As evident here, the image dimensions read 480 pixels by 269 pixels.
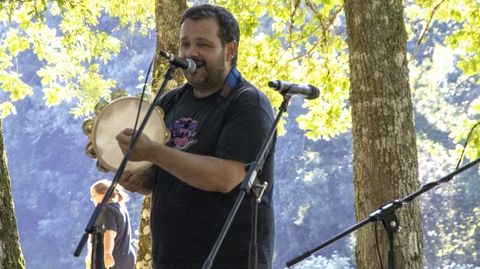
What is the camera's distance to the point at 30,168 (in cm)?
5362

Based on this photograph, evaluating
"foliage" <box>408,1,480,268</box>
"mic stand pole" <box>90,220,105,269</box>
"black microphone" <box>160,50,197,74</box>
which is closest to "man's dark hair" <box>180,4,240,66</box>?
"black microphone" <box>160,50,197,74</box>

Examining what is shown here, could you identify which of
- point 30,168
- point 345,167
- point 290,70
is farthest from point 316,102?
point 30,168

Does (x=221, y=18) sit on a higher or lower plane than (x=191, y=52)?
higher

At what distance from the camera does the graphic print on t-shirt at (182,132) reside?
356cm

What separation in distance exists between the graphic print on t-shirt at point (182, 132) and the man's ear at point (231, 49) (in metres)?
0.26

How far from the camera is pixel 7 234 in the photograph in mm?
4633

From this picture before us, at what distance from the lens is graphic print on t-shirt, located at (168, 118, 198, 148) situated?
3.56 metres

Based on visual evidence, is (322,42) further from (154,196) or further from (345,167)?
(345,167)

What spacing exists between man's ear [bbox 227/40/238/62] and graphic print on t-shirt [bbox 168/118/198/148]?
264mm

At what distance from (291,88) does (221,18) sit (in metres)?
0.44

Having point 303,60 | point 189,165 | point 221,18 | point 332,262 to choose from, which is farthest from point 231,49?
point 332,262

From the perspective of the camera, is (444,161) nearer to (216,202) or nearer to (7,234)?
(7,234)

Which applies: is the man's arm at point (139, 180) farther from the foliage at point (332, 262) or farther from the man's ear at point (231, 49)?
the foliage at point (332, 262)

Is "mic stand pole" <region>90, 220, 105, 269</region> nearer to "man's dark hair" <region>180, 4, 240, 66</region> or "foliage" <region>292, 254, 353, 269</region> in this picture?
"man's dark hair" <region>180, 4, 240, 66</region>
